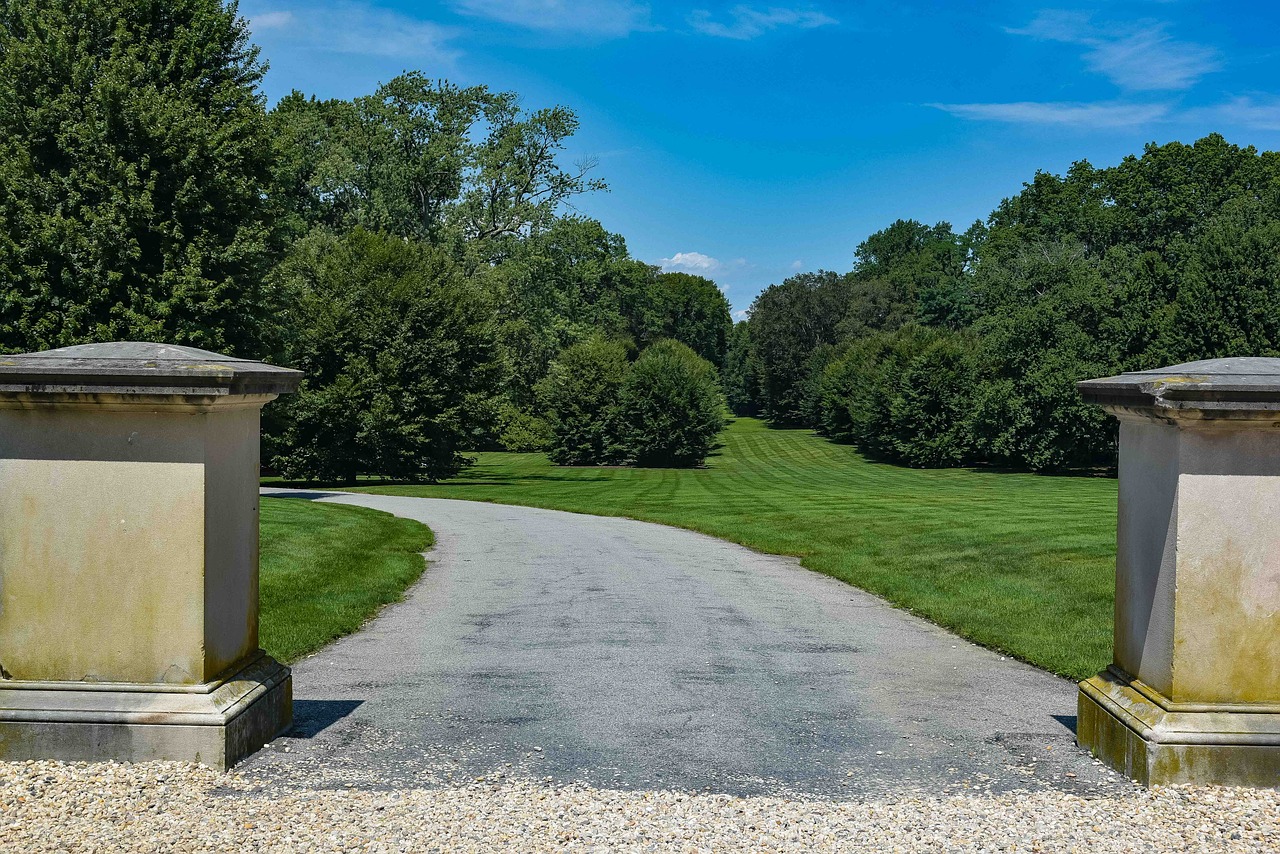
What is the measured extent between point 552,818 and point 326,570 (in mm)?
9717

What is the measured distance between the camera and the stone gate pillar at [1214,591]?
505 cm

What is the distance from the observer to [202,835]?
4.53m

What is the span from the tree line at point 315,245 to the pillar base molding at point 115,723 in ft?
54.8

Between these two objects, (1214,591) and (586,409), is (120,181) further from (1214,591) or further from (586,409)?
(586,409)

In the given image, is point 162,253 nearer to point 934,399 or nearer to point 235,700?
point 235,700

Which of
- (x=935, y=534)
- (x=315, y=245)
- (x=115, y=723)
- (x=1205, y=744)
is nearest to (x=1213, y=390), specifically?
(x=1205, y=744)


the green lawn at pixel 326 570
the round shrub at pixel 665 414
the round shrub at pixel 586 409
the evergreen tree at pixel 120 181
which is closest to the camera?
the green lawn at pixel 326 570

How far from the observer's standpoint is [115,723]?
525 centimetres

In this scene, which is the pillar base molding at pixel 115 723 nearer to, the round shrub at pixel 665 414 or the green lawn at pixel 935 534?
the green lawn at pixel 935 534

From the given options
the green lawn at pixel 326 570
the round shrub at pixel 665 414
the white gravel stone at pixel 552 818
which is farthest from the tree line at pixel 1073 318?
the white gravel stone at pixel 552 818

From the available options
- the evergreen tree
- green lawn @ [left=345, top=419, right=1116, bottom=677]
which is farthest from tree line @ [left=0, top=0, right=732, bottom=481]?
green lawn @ [left=345, top=419, right=1116, bottom=677]

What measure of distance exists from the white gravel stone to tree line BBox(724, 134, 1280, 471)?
130 feet

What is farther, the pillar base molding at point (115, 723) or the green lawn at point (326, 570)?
the green lawn at point (326, 570)

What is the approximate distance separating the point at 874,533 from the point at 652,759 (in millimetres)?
14230
